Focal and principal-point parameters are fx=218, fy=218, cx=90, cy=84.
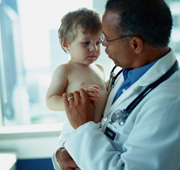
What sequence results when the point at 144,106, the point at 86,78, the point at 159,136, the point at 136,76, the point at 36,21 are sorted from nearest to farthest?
the point at 159,136, the point at 144,106, the point at 136,76, the point at 86,78, the point at 36,21

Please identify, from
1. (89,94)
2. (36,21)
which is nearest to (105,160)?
(89,94)

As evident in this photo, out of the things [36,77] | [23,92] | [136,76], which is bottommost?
[23,92]

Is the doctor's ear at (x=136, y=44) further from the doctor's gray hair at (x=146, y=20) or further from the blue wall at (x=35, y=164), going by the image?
the blue wall at (x=35, y=164)

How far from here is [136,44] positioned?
1.07 m

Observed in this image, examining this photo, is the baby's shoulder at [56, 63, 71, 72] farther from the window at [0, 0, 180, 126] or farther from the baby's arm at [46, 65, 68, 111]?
the window at [0, 0, 180, 126]

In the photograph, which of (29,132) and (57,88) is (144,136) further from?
(29,132)

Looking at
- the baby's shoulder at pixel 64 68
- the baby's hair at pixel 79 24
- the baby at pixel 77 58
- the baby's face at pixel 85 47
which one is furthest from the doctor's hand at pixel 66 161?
the baby's hair at pixel 79 24

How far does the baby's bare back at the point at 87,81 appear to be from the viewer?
1.41 metres

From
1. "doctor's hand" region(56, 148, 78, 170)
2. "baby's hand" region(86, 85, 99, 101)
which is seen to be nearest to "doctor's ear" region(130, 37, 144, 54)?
"baby's hand" region(86, 85, 99, 101)

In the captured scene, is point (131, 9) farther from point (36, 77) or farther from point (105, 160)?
point (36, 77)

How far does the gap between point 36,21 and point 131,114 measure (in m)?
1.44

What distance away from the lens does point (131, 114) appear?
1.05 m

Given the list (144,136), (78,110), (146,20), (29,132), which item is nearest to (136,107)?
(144,136)

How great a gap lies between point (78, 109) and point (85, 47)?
19.8 inches
